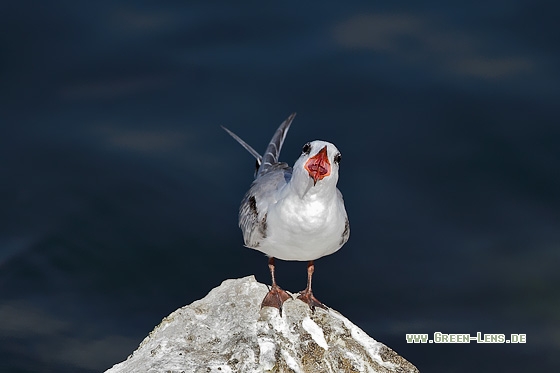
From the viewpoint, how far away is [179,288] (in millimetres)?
10984

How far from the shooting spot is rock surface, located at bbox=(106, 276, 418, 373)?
7152 millimetres

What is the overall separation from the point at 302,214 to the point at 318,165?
57 cm

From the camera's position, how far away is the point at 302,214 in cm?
789

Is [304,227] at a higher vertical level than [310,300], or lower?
higher

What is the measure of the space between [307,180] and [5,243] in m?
5.17

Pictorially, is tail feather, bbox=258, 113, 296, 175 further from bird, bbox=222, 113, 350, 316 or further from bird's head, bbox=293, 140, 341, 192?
bird's head, bbox=293, 140, 341, 192

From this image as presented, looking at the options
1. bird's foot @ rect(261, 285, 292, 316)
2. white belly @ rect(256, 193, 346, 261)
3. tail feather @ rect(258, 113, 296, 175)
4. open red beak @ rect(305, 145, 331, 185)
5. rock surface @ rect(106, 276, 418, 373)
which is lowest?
rock surface @ rect(106, 276, 418, 373)

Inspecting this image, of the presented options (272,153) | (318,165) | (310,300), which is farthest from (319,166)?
(272,153)

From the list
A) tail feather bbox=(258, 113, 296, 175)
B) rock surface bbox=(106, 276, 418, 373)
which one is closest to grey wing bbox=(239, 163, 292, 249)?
tail feather bbox=(258, 113, 296, 175)

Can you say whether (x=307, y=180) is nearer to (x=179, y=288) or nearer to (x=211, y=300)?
(x=211, y=300)

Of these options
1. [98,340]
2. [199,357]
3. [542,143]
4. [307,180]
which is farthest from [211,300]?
[542,143]

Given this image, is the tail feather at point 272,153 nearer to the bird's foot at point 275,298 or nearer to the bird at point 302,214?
the bird at point 302,214

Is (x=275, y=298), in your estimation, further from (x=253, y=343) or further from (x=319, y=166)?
(x=319, y=166)

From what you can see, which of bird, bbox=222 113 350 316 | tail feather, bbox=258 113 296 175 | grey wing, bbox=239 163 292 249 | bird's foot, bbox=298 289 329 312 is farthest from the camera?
tail feather, bbox=258 113 296 175
